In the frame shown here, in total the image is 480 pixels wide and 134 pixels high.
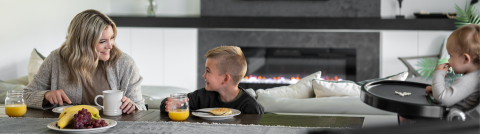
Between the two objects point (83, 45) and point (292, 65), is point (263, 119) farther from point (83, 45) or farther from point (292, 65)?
point (292, 65)

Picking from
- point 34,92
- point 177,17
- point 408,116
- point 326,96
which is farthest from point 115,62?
point 177,17

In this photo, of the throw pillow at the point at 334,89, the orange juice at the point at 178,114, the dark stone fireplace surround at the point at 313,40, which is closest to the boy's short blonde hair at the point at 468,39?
the orange juice at the point at 178,114

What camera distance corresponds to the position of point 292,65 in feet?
14.7

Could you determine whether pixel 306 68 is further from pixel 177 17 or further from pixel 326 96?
pixel 326 96

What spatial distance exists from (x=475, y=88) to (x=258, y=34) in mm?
3970

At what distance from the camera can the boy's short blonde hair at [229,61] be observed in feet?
4.77

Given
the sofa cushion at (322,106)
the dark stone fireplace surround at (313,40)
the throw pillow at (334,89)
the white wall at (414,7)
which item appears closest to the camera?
the sofa cushion at (322,106)

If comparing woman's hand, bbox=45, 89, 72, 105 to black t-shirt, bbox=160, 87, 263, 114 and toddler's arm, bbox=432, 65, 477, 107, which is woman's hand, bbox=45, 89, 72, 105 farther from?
toddler's arm, bbox=432, 65, 477, 107

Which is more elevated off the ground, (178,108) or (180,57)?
(178,108)

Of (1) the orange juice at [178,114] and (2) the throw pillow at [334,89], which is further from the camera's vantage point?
(2) the throw pillow at [334,89]

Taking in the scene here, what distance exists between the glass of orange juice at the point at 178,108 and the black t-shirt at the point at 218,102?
19 centimetres

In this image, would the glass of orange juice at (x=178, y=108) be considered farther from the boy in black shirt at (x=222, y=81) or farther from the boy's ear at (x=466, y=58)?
the boy's ear at (x=466, y=58)

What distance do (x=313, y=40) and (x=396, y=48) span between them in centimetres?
87

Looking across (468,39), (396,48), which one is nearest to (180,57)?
(396,48)
